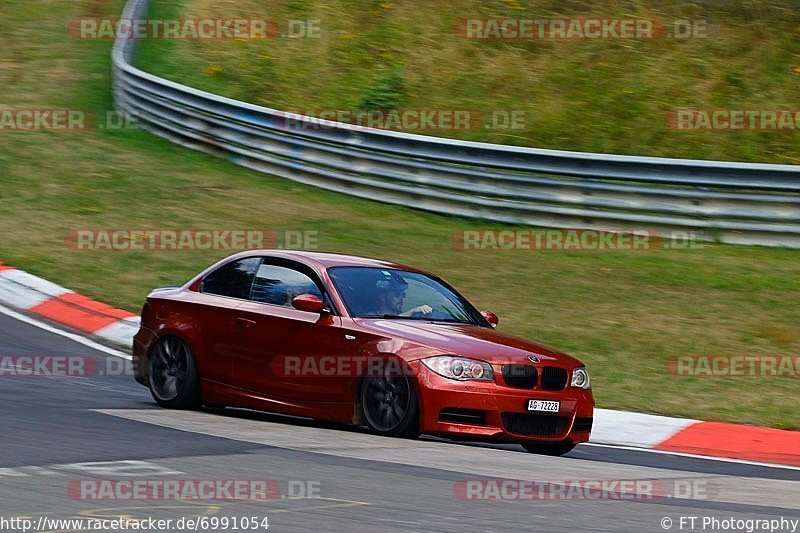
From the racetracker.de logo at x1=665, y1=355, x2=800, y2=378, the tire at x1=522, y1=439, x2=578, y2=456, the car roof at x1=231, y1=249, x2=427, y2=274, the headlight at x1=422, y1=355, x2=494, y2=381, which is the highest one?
the car roof at x1=231, y1=249, x2=427, y2=274

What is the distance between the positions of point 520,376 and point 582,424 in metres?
0.71

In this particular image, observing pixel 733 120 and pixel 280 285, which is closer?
pixel 280 285

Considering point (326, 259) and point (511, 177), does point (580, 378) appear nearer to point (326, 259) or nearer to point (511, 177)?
point (326, 259)

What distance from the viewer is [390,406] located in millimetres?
9117

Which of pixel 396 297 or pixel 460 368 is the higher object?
pixel 396 297

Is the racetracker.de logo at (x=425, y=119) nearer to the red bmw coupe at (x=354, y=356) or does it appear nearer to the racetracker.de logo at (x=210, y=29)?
the racetracker.de logo at (x=210, y=29)

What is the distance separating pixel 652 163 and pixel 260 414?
8.24 metres

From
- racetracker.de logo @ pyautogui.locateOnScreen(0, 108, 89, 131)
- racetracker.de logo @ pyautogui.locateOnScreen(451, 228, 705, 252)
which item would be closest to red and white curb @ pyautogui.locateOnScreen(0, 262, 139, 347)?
racetracker.de logo @ pyautogui.locateOnScreen(451, 228, 705, 252)

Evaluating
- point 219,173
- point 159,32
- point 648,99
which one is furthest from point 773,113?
point 159,32

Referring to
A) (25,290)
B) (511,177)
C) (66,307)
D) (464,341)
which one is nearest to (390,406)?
(464,341)

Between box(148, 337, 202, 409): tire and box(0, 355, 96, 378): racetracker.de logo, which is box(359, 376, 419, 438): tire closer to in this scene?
box(148, 337, 202, 409): tire

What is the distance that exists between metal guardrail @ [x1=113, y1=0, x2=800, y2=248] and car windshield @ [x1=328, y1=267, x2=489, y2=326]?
24.2 ft

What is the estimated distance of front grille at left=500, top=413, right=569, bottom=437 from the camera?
9.05m

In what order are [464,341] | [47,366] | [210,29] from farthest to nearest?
[210,29]
[47,366]
[464,341]
